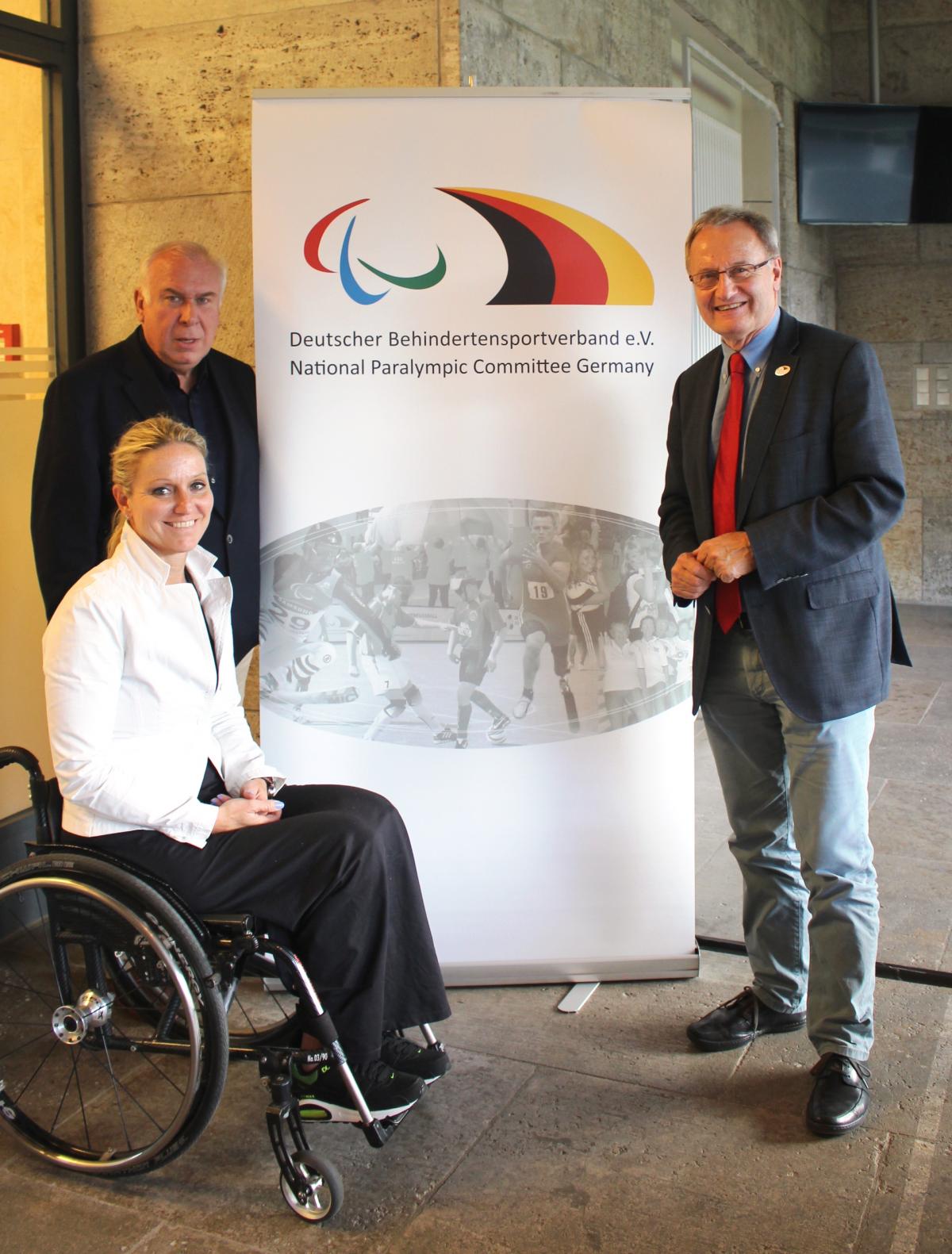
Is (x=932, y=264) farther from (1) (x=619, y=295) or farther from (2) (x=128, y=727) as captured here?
(2) (x=128, y=727)

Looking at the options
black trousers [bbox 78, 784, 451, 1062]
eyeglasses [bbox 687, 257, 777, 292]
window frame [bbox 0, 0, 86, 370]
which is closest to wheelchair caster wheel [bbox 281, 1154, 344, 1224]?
black trousers [bbox 78, 784, 451, 1062]

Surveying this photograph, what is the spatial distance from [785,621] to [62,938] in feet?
4.86

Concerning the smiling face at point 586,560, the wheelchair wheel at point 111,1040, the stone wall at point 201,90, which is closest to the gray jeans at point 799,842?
the smiling face at point 586,560

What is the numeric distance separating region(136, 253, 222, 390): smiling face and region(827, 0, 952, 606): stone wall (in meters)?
6.67

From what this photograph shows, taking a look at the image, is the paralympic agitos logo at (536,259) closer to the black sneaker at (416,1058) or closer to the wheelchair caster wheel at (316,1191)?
the black sneaker at (416,1058)

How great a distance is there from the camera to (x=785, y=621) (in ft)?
7.73

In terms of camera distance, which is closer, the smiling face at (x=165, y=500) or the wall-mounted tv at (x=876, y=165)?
the smiling face at (x=165, y=500)

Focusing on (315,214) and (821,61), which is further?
(821,61)

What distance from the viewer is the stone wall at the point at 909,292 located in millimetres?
8102

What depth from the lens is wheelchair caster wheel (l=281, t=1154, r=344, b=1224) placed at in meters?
2.04

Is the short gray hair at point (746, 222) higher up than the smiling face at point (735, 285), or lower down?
higher up

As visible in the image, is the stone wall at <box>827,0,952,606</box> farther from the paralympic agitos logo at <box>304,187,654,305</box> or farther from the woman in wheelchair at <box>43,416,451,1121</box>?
the woman in wheelchair at <box>43,416,451,1121</box>

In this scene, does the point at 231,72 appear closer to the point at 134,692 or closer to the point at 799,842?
the point at 134,692

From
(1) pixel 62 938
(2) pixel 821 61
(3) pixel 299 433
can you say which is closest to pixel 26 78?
(3) pixel 299 433
